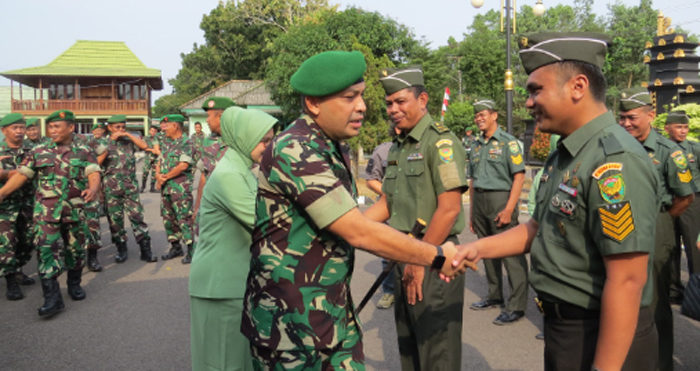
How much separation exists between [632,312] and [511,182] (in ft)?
13.1

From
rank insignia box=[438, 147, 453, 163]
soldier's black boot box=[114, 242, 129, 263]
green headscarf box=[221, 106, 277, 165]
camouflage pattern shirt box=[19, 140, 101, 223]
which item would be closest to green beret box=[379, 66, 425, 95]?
rank insignia box=[438, 147, 453, 163]

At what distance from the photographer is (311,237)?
6.48 feet

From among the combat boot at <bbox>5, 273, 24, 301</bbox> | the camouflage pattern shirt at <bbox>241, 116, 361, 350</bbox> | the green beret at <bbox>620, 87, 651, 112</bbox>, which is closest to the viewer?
the camouflage pattern shirt at <bbox>241, 116, 361, 350</bbox>

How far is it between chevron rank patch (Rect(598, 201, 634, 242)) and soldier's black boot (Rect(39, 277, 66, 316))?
5.61 m

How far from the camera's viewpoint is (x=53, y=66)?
3862cm

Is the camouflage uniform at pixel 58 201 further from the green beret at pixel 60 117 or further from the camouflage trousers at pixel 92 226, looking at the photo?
the camouflage trousers at pixel 92 226

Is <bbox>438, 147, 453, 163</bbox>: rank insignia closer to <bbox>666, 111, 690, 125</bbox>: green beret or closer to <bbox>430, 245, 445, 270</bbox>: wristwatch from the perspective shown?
<bbox>430, 245, 445, 270</bbox>: wristwatch

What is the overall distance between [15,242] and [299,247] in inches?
236

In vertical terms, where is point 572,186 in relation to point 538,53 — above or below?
below

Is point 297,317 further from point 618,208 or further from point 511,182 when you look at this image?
point 511,182

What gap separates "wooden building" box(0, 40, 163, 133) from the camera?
1463 inches

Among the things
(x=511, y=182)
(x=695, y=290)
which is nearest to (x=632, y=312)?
(x=695, y=290)

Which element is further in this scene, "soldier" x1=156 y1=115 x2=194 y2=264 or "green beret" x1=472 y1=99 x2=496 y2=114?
"soldier" x1=156 y1=115 x2=194 y2=264

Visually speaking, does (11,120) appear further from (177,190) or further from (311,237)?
(311,237)
